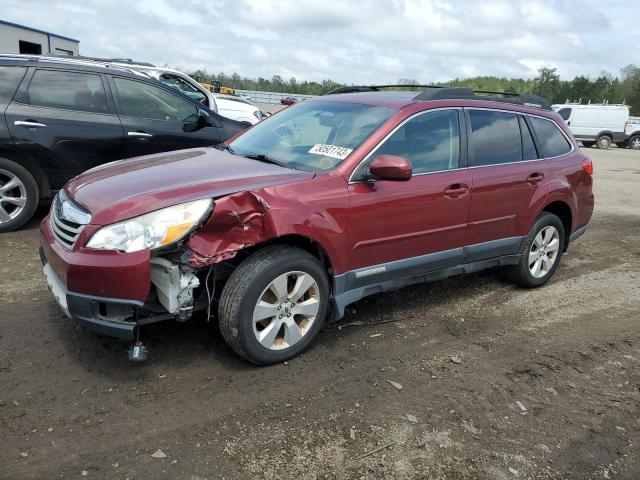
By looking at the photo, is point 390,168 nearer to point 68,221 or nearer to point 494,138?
point 494,138

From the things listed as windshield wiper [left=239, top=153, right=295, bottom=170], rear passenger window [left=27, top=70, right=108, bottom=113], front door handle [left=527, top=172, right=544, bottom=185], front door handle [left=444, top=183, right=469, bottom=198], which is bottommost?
front door handle [left=444, top=183, right=469, bottom=198]

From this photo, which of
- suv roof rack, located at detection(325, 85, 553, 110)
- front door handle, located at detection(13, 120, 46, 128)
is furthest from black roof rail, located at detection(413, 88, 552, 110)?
front door handle, located at detection(13, 120, 46, 128)

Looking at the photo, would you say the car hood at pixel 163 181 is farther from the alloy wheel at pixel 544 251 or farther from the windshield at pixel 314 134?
the alloy wheel at pixel 544 251

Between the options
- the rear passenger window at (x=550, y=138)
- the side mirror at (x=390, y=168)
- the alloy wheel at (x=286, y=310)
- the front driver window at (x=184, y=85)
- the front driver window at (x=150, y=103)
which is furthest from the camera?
the front driver window at (x=184, y=85)

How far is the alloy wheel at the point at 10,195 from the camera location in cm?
566

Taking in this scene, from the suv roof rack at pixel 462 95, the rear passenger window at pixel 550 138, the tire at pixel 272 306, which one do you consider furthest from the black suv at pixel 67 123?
the rear passenger window at pixel 550 138

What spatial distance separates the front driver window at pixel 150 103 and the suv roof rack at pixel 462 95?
258 centimetres

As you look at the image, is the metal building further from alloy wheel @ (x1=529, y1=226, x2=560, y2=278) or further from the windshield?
alloy wheel @ (x1=529, y1=226, x2=560, y2=278)

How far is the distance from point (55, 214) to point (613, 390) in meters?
3.78

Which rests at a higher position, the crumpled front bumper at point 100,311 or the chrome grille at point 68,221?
the chrome grille at point 68,221

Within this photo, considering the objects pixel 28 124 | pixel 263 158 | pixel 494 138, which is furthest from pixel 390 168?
pixel 28 124

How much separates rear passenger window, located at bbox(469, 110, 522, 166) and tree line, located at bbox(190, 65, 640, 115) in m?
45.7

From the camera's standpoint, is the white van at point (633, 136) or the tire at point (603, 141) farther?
the white van at point (633, 136)

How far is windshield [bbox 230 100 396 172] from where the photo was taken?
3783 millimetres
